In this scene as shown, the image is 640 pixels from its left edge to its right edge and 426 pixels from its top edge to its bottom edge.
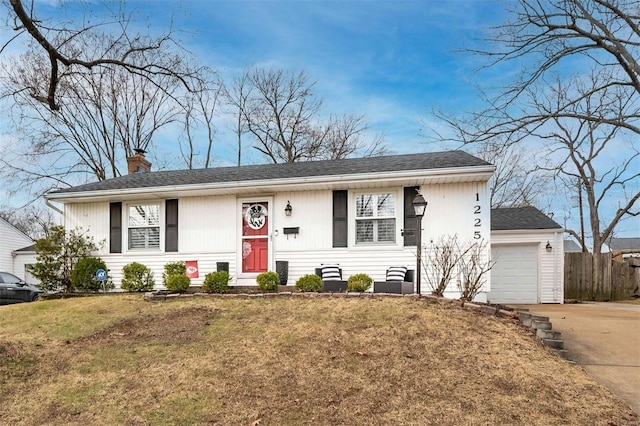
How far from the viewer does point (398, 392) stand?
196 inches

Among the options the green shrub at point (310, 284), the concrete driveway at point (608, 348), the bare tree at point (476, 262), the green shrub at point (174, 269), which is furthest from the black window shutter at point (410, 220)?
the green shrub at point (174, 269)

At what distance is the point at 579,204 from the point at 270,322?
22565 mm

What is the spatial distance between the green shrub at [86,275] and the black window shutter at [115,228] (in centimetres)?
57

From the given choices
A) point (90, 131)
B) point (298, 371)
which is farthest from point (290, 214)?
point (90, 131)

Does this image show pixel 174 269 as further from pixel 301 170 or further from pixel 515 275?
pixel 515 275

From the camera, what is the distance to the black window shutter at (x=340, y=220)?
1060 cm

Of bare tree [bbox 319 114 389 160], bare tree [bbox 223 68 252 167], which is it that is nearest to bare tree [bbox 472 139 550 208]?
bare tree [bbox 319 114 389 160]

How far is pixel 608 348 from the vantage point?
7020 millimetres

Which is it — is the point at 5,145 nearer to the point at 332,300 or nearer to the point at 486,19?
the point at 332,300

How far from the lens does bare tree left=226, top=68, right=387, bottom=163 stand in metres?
26.4

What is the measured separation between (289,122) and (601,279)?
1811 cm

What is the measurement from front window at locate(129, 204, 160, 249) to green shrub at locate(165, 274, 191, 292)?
5.92 feet

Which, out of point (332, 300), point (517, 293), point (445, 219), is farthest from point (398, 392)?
point (517, 293)

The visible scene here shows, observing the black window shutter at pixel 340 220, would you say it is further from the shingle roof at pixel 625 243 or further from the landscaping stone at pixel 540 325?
the shingle roof at pixel 625 243
